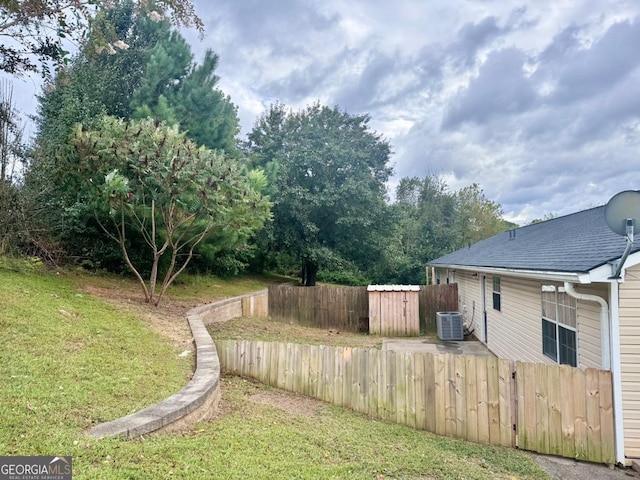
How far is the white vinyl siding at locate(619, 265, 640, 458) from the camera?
418 cm

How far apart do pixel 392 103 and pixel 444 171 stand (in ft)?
58.8

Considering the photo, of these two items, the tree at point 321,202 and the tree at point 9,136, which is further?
the tree at point 321,202

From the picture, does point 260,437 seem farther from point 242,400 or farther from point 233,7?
point 233,7

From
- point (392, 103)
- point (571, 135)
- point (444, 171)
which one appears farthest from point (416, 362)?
point (444, 171)

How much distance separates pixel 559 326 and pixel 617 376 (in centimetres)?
159

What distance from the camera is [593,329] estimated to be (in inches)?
184

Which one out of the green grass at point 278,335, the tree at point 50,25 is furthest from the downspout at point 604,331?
the tree at point 50,25

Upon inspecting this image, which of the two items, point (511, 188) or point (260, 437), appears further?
point (511, 188)

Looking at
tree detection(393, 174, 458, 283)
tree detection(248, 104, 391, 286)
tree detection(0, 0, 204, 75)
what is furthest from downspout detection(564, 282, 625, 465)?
tree detection(393, 174, 458, 283)

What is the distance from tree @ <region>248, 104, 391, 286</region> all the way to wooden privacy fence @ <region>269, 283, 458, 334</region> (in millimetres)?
5351

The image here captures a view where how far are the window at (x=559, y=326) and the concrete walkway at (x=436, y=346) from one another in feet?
12.1

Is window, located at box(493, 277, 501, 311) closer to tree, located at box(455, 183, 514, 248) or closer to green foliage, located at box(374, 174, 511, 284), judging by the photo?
green foliage, located at box(374, 174, 511, 284)

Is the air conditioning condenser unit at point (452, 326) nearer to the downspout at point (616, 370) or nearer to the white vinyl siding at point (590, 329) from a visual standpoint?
the white vinyl siding at point (590, 329)

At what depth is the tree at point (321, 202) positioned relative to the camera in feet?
63.0
